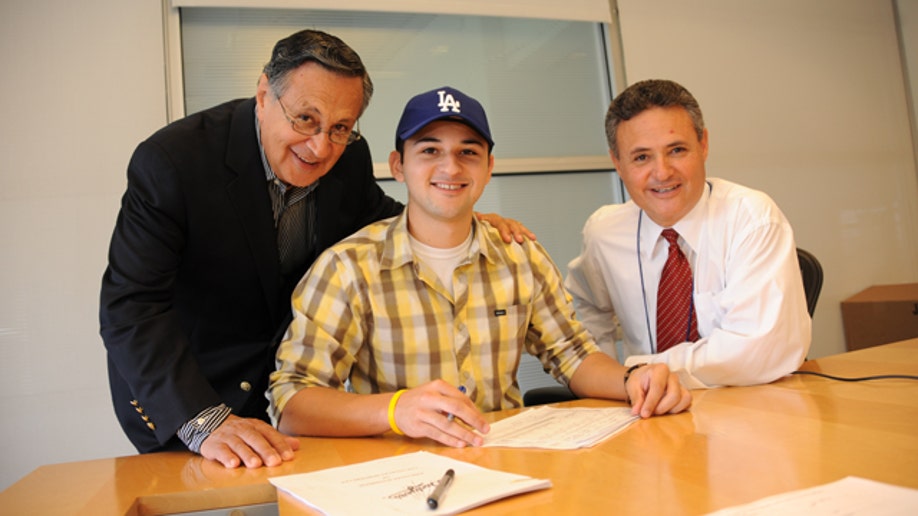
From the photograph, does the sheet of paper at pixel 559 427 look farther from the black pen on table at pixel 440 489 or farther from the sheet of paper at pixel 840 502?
the sheet of paper at pixel 840 502

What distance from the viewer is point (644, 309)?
6.63 feet

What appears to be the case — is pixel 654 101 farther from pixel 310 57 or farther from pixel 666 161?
pixel 310 57

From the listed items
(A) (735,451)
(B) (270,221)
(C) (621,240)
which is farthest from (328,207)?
Answer: (A) (735,451)

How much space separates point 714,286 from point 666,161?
386 mm

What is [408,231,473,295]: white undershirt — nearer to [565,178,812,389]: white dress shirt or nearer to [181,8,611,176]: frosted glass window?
[565,178,812,389]: white dress shirt

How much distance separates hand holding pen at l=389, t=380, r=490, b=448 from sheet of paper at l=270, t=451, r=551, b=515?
0.09 metres

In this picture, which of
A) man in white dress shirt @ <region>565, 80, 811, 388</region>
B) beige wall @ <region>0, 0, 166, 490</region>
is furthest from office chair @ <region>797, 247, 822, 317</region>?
beige wall @ <region>0, 0, 166, 490</region>

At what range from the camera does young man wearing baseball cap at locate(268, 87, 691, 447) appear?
151cm

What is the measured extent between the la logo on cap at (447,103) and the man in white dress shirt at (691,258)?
654mm

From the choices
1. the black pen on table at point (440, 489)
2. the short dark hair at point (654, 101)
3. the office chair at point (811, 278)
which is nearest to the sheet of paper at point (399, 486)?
the black pen on table at point (440, 489)

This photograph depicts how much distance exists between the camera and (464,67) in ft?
11.1

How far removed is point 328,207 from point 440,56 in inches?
71.0

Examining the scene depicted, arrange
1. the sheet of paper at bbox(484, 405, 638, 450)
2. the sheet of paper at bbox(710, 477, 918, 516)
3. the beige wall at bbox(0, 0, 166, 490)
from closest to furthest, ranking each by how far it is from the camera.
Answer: the sheet of paper at bbox(710, 477, 918, 516) → the sheet of paper at bbox(484, 405, 638, 450) → the beige wall at bbox(0, 0, 166, 490)

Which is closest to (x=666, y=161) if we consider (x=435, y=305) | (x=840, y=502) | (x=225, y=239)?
(x=435, y=305)
